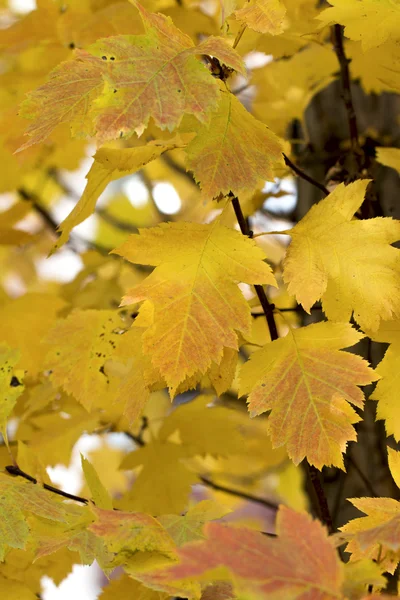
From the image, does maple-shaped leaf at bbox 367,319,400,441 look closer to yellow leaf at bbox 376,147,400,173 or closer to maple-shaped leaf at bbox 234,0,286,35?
yellow leaf at bbox 376,147,400,173

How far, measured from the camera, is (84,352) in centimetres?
99

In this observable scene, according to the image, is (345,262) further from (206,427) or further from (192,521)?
(206,427)

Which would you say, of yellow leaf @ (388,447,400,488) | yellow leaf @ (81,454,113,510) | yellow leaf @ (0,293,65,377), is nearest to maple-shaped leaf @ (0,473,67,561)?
yellow leaf @ (81,454,113,510)

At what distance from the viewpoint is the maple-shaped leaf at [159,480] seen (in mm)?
1218

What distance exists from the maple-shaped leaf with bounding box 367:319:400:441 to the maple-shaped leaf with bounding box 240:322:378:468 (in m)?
0.08

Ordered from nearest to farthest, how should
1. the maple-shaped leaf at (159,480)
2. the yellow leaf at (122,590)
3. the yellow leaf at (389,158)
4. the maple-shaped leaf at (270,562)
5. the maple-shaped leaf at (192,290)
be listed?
the maple-shaped leaf at (270,562), the maple-shaped leaf at (192,290), the yellow leaf at (122,590), the yellow leaf at (389,158), the maple-shaped leaf at (159,480)

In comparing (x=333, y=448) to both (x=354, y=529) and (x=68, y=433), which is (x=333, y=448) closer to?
(x=354, y=529)

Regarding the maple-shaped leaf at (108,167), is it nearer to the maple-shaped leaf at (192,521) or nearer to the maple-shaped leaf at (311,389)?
the maple-shaped leaf at (311,389)

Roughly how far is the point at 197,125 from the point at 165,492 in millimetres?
720

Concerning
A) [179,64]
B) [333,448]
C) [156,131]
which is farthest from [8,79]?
[333,448]

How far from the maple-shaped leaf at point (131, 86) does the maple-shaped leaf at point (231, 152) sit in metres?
0.08

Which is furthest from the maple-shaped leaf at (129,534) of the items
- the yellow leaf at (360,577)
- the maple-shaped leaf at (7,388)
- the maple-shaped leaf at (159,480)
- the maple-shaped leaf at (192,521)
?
the maple-shaped leaf at (159,480)

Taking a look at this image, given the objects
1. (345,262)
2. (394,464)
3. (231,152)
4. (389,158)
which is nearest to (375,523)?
(394,464)

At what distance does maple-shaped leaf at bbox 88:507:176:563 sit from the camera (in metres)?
0.65
